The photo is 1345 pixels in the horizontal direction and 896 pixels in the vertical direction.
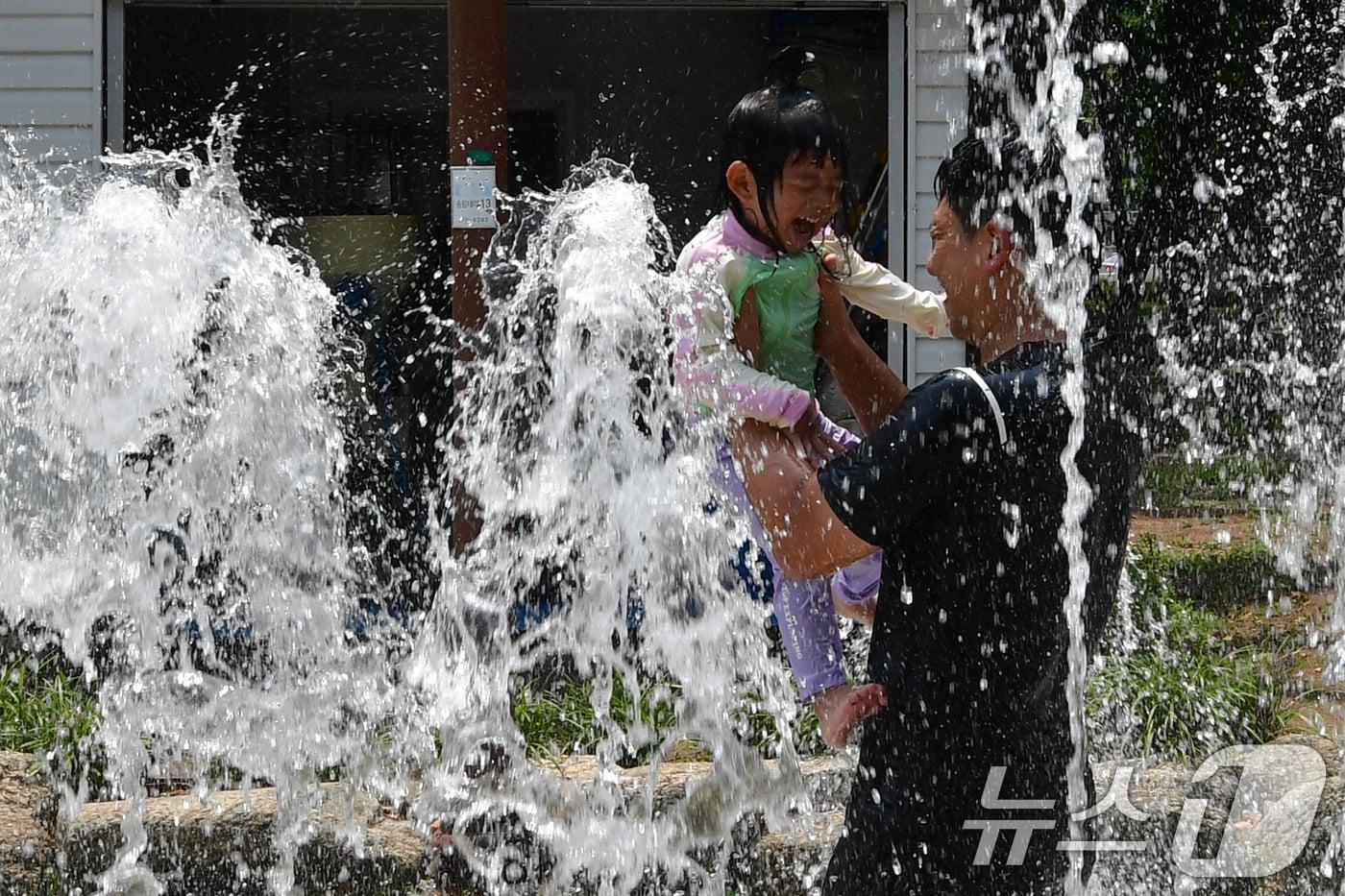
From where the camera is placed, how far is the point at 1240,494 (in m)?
8.56

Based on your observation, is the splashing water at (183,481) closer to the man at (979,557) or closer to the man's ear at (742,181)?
the man's ear at (742,181)

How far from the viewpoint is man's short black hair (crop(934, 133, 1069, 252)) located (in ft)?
7.01

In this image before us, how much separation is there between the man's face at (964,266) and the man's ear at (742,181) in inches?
35.3

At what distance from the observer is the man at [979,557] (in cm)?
206

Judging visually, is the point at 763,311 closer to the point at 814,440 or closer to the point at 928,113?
the point at 814,440

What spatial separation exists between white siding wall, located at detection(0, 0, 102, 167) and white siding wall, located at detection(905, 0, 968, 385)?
3834 mm

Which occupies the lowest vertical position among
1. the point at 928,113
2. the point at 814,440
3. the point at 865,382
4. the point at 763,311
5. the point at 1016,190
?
the point at 814,440

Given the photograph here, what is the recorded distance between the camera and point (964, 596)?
208 cm

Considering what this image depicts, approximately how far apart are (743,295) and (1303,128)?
8.87m

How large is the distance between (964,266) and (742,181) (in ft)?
3.25

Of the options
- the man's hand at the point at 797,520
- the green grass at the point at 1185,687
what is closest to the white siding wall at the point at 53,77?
the green grass at the point at 1185,687

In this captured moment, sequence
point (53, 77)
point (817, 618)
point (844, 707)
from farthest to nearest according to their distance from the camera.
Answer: point (53, 77) → point (817, 618) → point (844, 707)

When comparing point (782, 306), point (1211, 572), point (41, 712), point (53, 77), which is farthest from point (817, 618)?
A: point (53, 77)

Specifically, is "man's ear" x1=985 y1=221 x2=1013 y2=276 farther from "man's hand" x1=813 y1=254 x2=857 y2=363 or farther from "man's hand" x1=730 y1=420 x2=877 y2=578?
"man's hand" x1=813 y1=254 x2=857 y2=363
